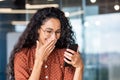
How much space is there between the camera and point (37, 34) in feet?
5.72

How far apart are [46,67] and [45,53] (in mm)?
117

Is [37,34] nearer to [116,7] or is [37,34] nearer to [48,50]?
[48,50]

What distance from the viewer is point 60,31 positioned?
168cm

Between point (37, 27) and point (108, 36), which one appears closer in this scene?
point (37, 27)

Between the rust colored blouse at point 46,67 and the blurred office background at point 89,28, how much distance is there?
4.43m

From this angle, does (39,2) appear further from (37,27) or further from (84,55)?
(37,27)

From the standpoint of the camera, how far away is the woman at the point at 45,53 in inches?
64.4

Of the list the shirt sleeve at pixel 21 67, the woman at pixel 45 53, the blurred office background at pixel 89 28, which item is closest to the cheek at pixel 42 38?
the woman at pixel 45 53

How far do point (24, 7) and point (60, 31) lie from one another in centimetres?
466

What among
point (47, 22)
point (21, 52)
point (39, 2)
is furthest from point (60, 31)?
point (39, 2)

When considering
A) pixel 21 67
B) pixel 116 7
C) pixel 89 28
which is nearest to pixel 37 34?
pixel 21 67

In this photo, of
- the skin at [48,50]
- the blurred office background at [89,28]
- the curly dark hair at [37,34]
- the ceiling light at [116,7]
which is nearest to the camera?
the skin at [48,50]

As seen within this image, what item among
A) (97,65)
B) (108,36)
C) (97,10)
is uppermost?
(97,10)

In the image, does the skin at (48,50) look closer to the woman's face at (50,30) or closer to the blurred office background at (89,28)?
the woman's face at (50,30)
